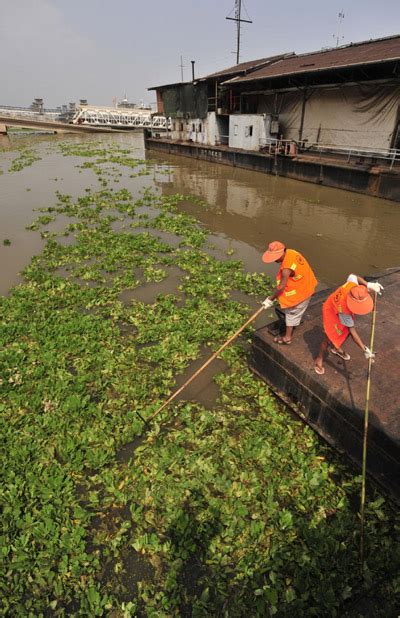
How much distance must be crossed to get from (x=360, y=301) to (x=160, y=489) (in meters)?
3.34

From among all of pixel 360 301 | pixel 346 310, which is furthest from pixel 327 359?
pixel 360 301

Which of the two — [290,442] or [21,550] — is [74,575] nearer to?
[21,550]

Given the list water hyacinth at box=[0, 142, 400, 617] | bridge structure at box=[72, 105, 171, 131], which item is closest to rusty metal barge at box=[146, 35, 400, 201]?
water hyacinth at box=[0, 142, 400, 617]

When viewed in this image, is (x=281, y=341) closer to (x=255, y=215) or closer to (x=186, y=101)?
(x=255, y=215)

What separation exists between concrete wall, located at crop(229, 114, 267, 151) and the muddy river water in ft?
12.2

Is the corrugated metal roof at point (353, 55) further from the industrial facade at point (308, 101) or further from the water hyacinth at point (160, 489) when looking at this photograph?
the water hyacinth at point (160, 489)

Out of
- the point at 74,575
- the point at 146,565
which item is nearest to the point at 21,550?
the point at 74,575

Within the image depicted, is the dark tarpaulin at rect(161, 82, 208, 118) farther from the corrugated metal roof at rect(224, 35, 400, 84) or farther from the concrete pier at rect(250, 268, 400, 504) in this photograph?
the concrete pier at rect(250, 268, 400, 504)

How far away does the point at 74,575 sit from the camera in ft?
10.8

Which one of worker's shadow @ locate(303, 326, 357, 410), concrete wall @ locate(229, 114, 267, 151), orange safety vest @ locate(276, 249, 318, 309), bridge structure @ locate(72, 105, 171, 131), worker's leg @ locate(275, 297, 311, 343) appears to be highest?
bridge structure @ locate(72, 105, 171, 131)

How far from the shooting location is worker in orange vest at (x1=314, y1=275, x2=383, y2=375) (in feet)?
12.1

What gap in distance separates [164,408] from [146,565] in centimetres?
209

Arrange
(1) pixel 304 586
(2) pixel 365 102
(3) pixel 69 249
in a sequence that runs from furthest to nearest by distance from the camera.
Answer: (2) pixel 365 102
(3) pixel 69 249
(1) pixel 304 586

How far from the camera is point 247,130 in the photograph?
28672 mm
